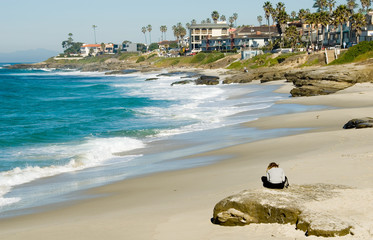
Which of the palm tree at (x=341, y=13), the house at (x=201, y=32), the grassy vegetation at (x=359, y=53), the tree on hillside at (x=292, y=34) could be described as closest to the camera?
the grassy vegetation at (x=359, y=53)

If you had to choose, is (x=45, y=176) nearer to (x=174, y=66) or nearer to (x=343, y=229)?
(x=343, y=229)

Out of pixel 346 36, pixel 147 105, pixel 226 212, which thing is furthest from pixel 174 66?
pixel 226 212

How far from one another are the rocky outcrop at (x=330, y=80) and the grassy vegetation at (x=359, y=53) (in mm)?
20508

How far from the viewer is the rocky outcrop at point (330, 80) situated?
38938 mm

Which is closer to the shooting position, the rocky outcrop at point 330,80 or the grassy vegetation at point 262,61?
the rocky outcrop at point 330,80

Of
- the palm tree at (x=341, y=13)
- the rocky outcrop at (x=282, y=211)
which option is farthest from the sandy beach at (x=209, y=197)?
the palm tree at (x=341, y=13)

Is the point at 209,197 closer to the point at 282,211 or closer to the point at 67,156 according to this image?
the point at 282,211

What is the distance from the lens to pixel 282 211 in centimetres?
→ 911

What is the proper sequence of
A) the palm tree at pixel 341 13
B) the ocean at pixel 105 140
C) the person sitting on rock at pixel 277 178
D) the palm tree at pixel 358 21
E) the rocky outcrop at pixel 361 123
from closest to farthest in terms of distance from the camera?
the person sitting on rock at pixel 277 178 < the ocean at pixel 105 140 < the rocky outcrop at pixel 361 123 < the palm tree at pixel 358 21 < the palm tree at pixel 341 13

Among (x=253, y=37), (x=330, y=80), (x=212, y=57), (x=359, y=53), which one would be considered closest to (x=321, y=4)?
(x=253, y=37)

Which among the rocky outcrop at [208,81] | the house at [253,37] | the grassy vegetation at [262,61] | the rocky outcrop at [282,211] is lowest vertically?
the rocky outcrop at [208,81]

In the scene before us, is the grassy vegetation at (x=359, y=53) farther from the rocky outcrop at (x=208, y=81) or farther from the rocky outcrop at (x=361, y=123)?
the rocky outcrop at (x=361, y=123)

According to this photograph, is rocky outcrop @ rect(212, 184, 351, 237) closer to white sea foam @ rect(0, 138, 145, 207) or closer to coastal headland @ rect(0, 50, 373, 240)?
coastal headland @ rect(0, 50, 373, 240)

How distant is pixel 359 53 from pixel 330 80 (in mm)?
25441
